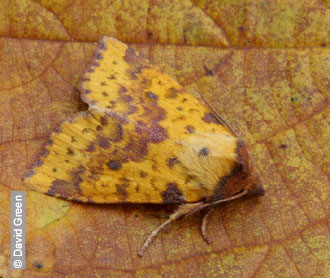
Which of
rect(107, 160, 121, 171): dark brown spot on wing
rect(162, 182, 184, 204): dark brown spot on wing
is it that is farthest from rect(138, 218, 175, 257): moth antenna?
rect(107, 160, 121, 171): dark brown spot on wing

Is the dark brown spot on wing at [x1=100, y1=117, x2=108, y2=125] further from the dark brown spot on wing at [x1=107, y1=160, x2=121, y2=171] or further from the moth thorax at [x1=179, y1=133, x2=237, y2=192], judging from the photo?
the moth thorax at [x1=179, y1=133, x2=237, y2=192]

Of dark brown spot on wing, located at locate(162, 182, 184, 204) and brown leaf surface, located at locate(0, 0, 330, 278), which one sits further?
dark brown spot on wing, located at locate(162, 182, 184, 204)

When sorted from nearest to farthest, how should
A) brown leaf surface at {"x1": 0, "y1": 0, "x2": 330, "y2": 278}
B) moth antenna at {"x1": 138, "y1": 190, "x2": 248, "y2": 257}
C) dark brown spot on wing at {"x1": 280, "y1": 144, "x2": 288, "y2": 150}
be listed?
brown leaf surface at {"x1": 0, "y1": 0, "x2": 330, "y2": 278}
moth antenna at {"x1": 138, "y1": 190, "x2": 248, "y2": 257}
dark brown spot on wing at {"x1": 280, "y1": 144, "x2": 288, "y2": 150}

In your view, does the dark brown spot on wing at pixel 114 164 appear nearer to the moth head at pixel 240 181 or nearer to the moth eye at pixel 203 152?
the moth eye at pixel 203 152

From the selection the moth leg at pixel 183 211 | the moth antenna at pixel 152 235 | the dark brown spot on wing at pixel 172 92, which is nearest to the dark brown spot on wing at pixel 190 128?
the dark brown spot on wing at pixel 172 92

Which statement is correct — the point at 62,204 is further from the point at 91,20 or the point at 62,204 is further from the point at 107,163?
the point at 91,20

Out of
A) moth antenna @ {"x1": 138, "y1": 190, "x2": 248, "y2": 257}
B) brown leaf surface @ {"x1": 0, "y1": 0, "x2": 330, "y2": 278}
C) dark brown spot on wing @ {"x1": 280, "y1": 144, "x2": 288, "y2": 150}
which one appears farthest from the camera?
dark brown spot on wing @ {"x1": 280, "y1": 144, "x2": 288, "y2": 150}

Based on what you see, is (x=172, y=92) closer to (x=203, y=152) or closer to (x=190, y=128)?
(x=190, y=128)
